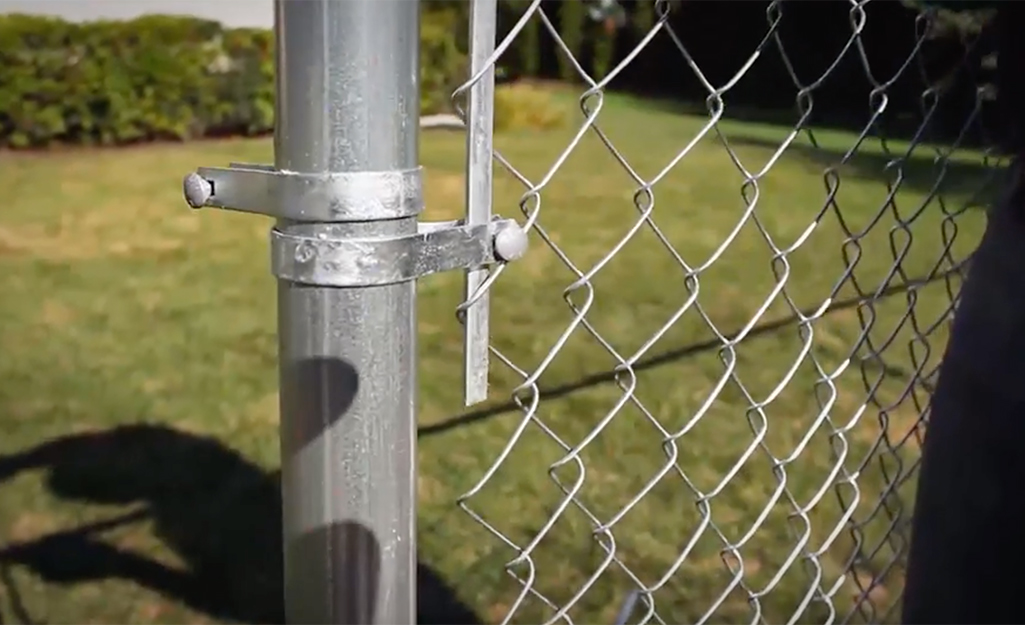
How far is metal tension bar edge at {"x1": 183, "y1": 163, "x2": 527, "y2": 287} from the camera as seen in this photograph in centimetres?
63

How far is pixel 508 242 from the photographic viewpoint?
0.74 metres

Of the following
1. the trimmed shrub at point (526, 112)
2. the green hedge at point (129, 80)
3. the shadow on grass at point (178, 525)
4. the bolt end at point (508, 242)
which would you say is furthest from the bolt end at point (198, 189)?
the trimmed shrub at point (526, 112)

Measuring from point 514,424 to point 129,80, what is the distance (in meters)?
7.39

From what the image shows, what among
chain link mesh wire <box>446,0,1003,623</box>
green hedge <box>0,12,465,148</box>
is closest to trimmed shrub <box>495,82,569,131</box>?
green hedge <box>0,12,465,148</box>

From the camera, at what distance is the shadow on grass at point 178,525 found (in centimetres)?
210

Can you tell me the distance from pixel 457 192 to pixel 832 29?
510 centimetres

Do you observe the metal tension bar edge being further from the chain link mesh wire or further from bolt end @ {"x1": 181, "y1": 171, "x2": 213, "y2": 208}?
the chain link mesh wire

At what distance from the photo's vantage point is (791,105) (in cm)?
1246

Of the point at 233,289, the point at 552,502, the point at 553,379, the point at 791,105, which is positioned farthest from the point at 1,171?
the point at 791,105

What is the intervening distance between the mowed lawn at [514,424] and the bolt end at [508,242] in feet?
1.60

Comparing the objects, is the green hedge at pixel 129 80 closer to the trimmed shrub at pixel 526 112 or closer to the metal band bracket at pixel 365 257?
the trimmed shrub at pixel 526 112

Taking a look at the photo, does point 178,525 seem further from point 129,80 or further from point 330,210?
point 129,80

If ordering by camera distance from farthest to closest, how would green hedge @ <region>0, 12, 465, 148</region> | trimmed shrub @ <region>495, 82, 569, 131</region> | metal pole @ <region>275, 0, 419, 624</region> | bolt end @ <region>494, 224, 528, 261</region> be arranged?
trimmed shrub @ <region>495, 82, 569, 131</region>, green hedge @ <region>0, 12, 465, 148</region>, bolt end @ <region>494, 224, 528, 261</region>, metal pole @ <region>275, 0, 419, 624</region>

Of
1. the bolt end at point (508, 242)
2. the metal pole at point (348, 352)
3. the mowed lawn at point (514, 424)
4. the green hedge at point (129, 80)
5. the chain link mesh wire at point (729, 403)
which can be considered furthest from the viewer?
the green hedge at point (129, 80)
